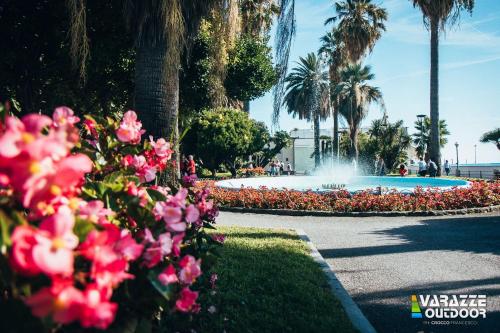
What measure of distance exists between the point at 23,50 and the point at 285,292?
7364 millimetres

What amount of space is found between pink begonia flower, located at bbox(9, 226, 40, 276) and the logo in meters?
4.46

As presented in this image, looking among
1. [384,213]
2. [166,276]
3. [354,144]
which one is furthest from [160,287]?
[354,144]

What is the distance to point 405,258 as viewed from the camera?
7211 millimetres

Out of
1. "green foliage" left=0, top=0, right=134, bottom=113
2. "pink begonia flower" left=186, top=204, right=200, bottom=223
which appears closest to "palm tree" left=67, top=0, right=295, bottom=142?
"green foliage" left=0, top=0, right=134, bottom=113

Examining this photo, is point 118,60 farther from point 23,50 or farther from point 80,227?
point 80,227

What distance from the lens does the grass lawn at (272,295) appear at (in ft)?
12.4

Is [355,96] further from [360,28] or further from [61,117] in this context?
[61,117]

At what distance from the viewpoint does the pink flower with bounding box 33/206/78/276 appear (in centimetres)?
95

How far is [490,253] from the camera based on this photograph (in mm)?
7406

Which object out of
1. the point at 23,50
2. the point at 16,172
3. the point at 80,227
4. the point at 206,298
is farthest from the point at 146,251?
the point at 23,50

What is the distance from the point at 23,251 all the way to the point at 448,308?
499 cm

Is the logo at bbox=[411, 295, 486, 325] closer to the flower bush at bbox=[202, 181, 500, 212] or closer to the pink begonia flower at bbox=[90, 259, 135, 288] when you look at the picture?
the pink begonia flower at bbox=[90, 259, 135, 288]

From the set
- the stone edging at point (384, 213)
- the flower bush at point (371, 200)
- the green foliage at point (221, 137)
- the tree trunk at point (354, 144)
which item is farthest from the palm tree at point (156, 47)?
the tree trunk at point (354, 144)

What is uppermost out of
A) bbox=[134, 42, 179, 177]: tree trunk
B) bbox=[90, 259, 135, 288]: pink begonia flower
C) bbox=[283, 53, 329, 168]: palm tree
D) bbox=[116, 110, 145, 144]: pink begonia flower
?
bbox=[283, 53, 329, 168]: palm tree
